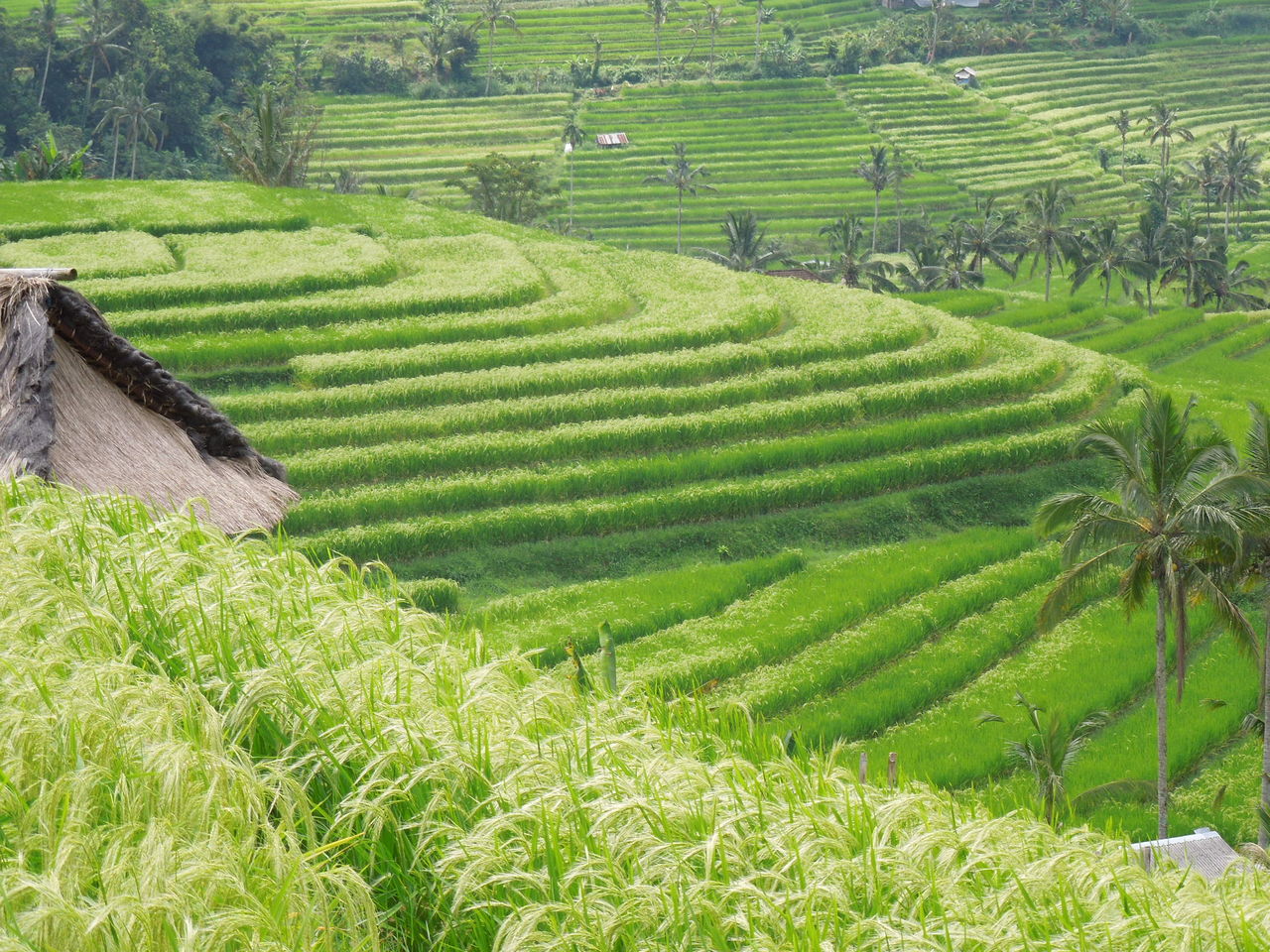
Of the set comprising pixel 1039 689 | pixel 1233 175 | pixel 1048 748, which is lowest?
pixel 1039 689

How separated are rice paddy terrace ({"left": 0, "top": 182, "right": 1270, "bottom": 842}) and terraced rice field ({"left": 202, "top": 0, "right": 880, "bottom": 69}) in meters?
55.6

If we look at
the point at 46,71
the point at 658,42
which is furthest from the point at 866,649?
the point at 658,42

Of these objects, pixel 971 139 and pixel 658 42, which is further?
pixel 658 42

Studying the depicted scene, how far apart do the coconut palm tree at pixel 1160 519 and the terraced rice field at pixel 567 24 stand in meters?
71.6

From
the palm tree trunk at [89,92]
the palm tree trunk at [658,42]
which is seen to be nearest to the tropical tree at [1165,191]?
the palm tree trunk at [658,42]

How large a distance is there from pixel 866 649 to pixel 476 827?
15153 millimetres

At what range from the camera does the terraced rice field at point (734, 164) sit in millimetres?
63250

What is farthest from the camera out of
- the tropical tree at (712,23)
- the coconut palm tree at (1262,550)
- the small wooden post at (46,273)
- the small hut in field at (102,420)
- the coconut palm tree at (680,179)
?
the tropical tree at (712,23)

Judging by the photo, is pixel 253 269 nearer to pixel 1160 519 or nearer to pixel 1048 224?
pixel 1160 519

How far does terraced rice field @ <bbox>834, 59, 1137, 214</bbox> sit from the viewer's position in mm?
67256

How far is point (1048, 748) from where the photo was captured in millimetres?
14828

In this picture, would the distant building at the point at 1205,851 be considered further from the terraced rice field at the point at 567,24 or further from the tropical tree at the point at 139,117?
the terraced rice field at the point at 567,24

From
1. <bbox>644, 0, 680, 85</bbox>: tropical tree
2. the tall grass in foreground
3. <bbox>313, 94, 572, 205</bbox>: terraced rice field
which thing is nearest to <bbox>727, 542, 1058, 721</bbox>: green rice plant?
the tall grass in foreground

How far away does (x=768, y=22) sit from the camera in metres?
91.4
